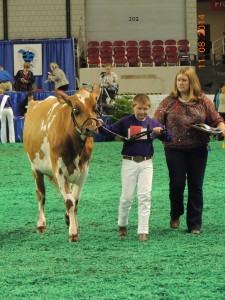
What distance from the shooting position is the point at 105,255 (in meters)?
7.98

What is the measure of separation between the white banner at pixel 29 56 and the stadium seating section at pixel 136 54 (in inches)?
74.2

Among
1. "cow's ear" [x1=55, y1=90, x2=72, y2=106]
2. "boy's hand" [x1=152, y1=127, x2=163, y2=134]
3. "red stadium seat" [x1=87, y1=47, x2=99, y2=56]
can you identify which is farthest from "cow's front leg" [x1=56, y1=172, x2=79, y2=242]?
"red stadium seat" [x1=87, y1=47, x2=99, y2=56]

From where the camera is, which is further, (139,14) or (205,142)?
(139,14)

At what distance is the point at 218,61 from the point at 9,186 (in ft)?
76.9

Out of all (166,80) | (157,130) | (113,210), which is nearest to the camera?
(157,130)

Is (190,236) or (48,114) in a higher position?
(48,114)

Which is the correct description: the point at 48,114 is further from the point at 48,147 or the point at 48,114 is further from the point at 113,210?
the point at 113,210

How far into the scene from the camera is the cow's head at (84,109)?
344 inches

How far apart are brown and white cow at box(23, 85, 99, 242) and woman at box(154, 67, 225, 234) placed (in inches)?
34.0

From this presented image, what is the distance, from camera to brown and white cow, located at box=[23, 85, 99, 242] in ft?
29.1

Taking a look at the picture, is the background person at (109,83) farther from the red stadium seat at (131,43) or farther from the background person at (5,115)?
the red stadium seat at (131,43)

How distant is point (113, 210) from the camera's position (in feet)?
36.9

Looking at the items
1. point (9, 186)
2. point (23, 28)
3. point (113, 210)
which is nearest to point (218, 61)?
point (23, 28)

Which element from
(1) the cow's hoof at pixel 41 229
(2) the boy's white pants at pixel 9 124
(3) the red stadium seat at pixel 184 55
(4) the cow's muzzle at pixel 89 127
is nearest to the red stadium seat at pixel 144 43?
(3) the red stadium seat at pixel 184 55
